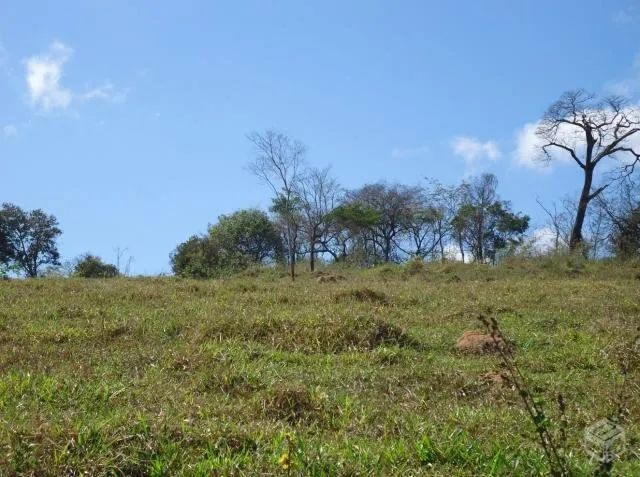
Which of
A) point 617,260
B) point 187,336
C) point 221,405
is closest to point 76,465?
point 221,405

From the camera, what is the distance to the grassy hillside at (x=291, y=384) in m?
3.90

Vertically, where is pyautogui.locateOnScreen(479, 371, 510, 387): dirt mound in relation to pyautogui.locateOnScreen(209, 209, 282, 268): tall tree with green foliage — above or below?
below

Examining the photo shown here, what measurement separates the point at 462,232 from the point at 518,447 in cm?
4176

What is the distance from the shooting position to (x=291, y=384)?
232 inches

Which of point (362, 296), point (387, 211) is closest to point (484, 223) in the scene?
point (387, 211)

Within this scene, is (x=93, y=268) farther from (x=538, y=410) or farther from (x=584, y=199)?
(x=538, y=410)

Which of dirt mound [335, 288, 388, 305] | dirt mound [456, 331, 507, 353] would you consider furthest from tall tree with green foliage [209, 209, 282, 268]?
dirt mound [456, 331, 507, 353]

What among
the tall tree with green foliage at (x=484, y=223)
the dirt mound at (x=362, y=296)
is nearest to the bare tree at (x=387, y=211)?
the tall tree with green foliage at (x=484, y=223)

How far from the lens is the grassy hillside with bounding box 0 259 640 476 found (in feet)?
12.8

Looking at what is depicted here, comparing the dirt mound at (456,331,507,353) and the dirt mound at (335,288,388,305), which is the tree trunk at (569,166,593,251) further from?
the dirt mound at (456,331,507,353)

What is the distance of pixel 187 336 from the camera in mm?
8492

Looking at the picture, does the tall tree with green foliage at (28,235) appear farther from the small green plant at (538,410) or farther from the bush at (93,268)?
the small green plant at (538,410)

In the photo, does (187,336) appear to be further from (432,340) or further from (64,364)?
(432,340)

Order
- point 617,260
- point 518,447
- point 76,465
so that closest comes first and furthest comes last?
point 76,465 < point 518,447 < point 617,260
